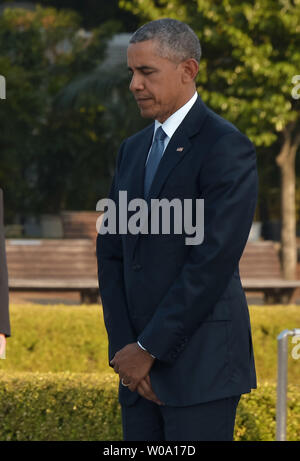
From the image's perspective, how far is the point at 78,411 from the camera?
552 cm

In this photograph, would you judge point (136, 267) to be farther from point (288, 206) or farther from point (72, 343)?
point (288, 206)

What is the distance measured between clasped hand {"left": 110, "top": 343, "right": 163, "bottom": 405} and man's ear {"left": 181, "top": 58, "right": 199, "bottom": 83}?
3.21 ft

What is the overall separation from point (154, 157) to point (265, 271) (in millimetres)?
10477

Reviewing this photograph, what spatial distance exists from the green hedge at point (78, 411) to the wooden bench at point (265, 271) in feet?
23.3

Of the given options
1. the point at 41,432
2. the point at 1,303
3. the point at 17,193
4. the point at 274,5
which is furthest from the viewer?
the point at 17,193

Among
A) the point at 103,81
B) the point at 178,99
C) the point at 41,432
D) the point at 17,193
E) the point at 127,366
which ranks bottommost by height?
the point at 41,432

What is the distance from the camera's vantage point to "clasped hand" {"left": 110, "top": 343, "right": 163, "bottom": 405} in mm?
2922

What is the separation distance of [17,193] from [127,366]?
27.6 metres

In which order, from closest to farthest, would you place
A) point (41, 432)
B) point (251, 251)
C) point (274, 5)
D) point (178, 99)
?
point (178, 99)
point (41, 432)
point (251, 251)
point (274, 5)

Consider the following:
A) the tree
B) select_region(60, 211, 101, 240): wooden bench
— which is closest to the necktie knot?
the tree

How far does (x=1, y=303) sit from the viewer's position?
3760mm

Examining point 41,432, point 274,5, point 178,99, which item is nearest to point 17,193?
point 274,5

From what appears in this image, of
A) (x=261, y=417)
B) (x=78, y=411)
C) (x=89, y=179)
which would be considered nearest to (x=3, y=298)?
(x=78, y=411)
